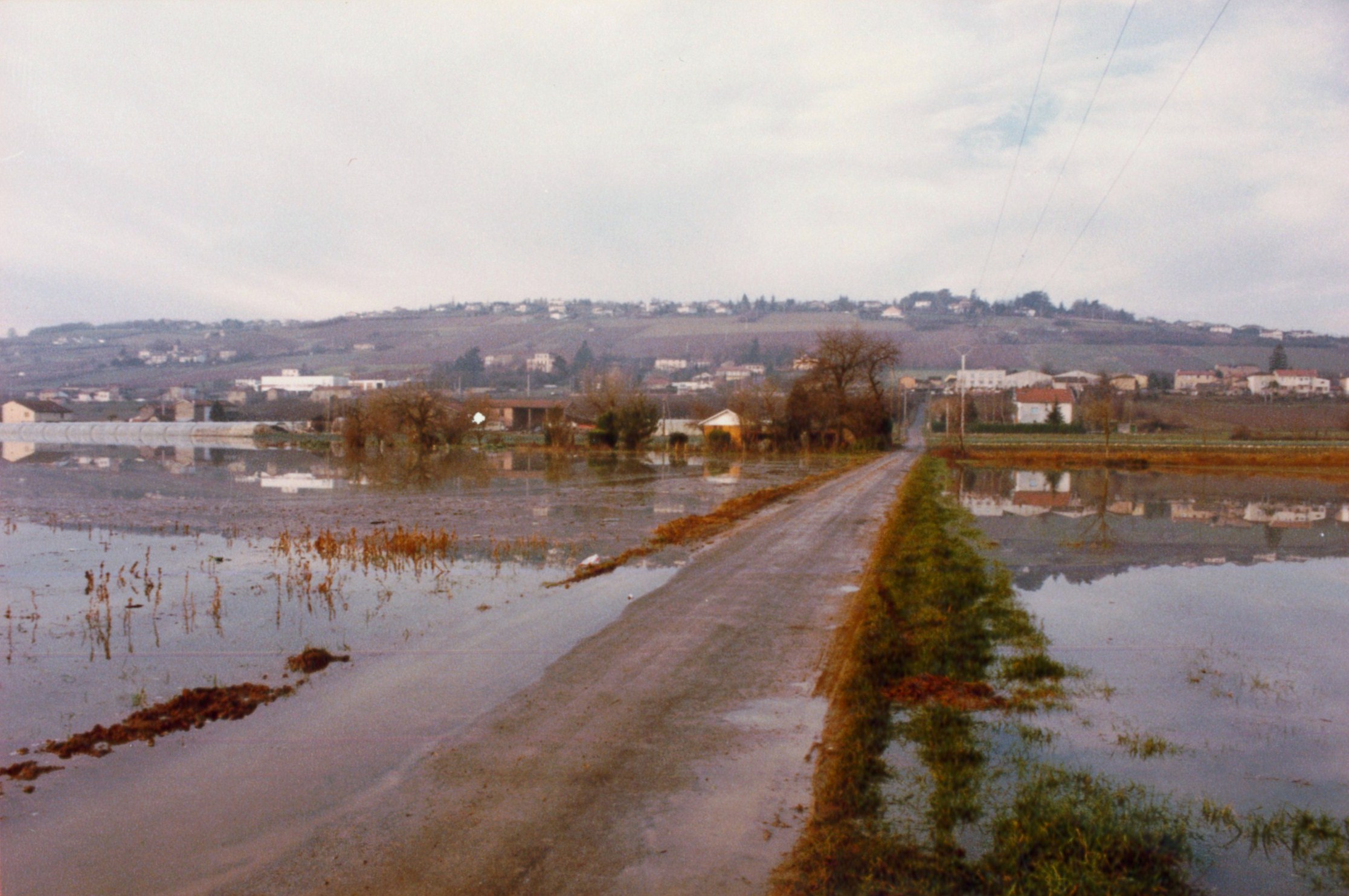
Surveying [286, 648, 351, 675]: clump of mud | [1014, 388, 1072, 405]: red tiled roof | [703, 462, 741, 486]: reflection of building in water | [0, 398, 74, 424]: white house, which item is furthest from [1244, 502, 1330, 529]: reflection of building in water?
[0, 398, 74, 424]: white house

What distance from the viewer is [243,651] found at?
10133 millimetres

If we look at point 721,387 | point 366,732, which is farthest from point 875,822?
point 721,387

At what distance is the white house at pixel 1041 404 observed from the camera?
109 m

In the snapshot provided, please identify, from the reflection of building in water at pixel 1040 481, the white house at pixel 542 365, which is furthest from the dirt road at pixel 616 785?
the white house at pixel 542 365

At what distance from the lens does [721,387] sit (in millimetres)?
128250

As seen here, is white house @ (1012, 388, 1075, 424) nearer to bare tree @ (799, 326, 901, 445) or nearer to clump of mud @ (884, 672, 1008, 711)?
bare tree @ (799, 326, 901, 445)

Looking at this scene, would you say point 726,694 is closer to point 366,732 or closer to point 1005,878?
point 366,732

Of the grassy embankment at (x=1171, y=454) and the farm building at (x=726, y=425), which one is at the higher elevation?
the farm building at (x=726, y=425)

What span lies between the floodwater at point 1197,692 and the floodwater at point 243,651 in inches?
162

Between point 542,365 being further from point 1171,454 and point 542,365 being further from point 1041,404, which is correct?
point 1171,454

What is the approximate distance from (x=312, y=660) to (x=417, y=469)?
38271mm

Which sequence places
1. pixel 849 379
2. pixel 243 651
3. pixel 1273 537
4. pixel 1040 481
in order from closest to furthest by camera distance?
1. pixel 243 651
2. pixel 1273 537
3. pixel 1040 481
4. pixel 849 379

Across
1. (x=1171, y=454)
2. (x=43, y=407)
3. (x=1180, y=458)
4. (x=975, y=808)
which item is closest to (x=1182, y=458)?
(x=1180, y=458)

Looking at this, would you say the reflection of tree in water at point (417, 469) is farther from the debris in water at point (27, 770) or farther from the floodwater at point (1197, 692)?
the debris in water at point (27, 770)
